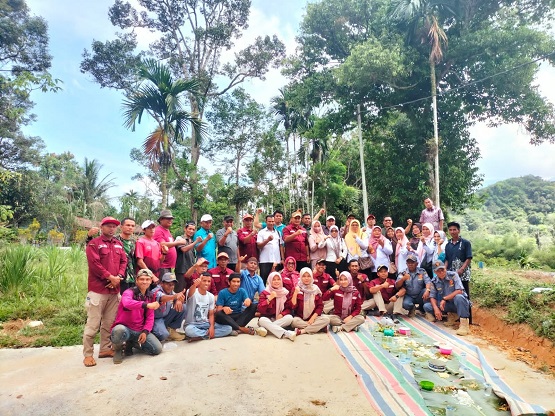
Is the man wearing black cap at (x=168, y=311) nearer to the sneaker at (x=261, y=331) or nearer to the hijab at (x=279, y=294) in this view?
the sneaker at (x=261, y=331)

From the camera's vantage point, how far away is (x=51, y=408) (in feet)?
10.5

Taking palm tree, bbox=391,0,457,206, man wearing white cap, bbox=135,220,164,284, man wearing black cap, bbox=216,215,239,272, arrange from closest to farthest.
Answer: man wearing white cap, bbox=135,220,164,284
man wearing black cap, bbox=216,215,239,272
palm tree, bbox=391,0,457,206

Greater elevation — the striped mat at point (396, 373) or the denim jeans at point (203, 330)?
the denim jeans at point (203, 330)

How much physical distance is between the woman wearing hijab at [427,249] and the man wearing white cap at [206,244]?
3835 millimetres

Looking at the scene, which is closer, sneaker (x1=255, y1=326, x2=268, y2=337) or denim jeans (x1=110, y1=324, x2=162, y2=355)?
denim jeans (x1=110, y1=324, x2=162, y2=355)

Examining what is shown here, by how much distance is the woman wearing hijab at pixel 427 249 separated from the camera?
6.41 meters

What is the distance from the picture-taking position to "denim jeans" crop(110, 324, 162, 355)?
4.13 m

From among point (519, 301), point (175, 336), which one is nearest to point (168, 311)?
point (175, 336)

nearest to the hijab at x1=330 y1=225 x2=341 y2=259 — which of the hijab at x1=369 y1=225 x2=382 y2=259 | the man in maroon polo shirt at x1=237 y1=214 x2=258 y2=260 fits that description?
the hijab at x1=369 y1=225 x2=382 y2=259

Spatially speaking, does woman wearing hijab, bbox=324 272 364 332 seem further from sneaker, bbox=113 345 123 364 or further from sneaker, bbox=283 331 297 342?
sneaker, bbox=113 345 123 364

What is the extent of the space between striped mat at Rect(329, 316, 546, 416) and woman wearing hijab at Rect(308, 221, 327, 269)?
1.56 metres

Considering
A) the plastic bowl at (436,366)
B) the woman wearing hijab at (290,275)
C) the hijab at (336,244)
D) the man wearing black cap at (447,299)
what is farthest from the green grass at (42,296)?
the man wearing black cap at (447,299)

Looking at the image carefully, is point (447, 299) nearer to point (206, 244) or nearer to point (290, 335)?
point (290, 335)

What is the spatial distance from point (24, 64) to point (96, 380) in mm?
14063
